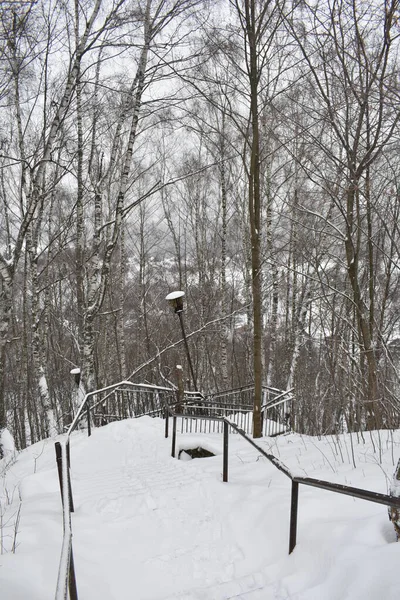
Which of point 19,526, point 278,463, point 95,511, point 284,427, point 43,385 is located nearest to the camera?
point 278,463

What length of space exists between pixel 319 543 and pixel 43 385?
940 cm

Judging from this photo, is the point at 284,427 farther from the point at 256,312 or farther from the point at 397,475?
the point at 397,475

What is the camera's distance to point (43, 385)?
1046cm

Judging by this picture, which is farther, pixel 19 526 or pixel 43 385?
pixel 43 385

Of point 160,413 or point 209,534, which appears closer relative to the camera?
point 209,534

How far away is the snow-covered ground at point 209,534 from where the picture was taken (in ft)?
7.88

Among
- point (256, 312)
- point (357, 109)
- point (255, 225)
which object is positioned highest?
point (357, 109)

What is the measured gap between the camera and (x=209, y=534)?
366cm

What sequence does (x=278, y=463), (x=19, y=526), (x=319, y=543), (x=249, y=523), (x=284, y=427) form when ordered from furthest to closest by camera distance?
(x=284, y=427) → (x=249, y=523) → (x=19, y=526) → (x=278, y=463) → (x=319, y=543)

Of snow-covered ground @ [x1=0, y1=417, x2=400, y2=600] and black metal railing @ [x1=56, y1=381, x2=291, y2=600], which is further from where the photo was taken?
snow-covered ground @ [x1=0, y1=417, x2=400, y2=600]

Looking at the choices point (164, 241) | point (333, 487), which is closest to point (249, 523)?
point (333, 487)

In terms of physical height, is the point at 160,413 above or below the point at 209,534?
below

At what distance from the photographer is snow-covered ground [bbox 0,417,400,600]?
7.88 ft

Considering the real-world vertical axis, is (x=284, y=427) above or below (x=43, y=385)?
below
